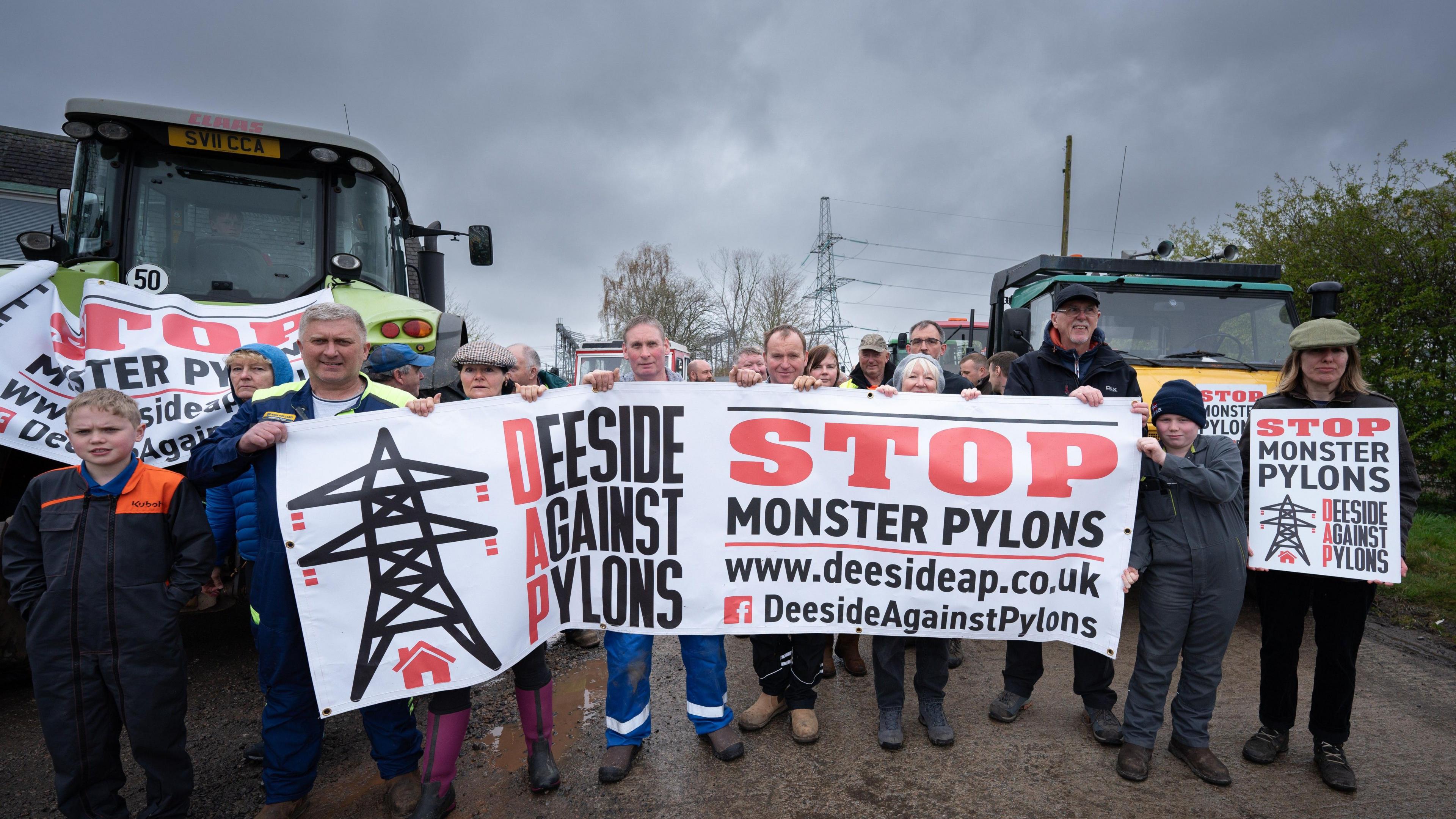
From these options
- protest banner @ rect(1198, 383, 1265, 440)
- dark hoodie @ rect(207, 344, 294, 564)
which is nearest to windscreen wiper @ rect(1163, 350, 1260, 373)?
protest banner @ rect(1198, 383, 1265, 440)

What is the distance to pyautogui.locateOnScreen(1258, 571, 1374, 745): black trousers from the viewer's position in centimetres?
314

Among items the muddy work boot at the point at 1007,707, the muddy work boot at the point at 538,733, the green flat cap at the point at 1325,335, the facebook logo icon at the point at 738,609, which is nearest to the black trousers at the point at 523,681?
the muddy work boot at the point at 538,733

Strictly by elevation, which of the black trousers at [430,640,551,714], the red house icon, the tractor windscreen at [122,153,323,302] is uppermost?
the tractor windscreen at [122,153,323,302]

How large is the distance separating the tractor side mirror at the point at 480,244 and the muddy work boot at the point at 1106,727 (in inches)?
234

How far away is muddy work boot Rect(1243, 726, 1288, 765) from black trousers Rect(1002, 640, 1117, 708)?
0.59 metres

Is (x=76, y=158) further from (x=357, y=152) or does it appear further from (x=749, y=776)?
(x=749, y=776)

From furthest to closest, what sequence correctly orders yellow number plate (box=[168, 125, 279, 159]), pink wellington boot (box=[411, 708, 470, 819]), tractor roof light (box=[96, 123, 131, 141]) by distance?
yellow number plate (box=[168, 125, 279, 159]) → tractor roof light (box=[96, 123, 131, 141]) → pink wellington boot (box=[411, 708, 470, 819])

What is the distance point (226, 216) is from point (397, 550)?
3615mm

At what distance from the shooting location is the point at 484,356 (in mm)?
3334

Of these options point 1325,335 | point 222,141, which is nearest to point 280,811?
point 222,141

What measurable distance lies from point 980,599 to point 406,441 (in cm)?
270

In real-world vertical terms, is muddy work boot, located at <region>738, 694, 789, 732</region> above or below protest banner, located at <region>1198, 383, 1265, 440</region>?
below

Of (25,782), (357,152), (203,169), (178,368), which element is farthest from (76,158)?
(25,782)

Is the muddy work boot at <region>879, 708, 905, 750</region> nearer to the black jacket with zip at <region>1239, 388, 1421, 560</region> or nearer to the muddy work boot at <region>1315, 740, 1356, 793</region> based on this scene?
the muddy work boot at <region>1315, 740, 1356, 793</region>
